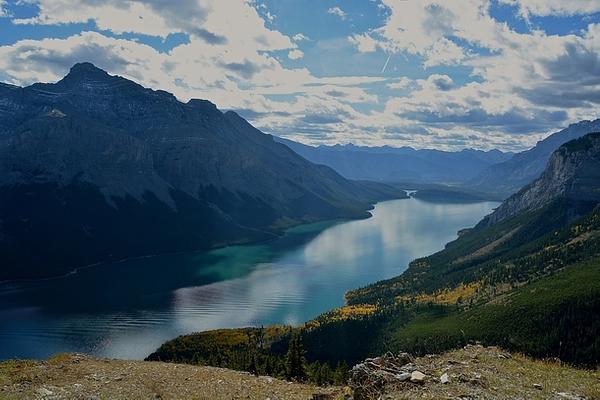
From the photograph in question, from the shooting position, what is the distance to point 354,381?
30.5m

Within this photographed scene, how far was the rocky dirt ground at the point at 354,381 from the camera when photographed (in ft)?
88.5

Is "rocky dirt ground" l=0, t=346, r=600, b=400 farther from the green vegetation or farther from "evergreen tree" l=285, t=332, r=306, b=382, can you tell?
the green vegetation

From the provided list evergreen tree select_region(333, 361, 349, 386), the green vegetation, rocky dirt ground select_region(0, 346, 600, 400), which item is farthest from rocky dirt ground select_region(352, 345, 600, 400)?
the green vegetation

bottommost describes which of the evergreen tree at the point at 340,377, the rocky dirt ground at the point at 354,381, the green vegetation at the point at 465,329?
the green vegetation at the point at 465,329

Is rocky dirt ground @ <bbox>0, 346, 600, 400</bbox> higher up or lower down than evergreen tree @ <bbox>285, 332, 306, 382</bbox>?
higher up

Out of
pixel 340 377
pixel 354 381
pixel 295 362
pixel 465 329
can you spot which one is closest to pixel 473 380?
pixel 354 381

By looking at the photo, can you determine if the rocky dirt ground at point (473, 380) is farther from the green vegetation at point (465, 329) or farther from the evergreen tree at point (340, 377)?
the green vegetation at point (465, 329)

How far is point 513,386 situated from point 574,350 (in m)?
113

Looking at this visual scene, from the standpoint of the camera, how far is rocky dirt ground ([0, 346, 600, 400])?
27.0m

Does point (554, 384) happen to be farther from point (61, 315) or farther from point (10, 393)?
point (61, 315)

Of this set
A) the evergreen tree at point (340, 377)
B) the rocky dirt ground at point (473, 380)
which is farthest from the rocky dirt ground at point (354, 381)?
the evergreen tree at point (340, 377)

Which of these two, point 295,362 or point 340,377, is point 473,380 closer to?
point 295,362

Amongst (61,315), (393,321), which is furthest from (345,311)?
(61,315)

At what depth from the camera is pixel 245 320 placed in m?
193
